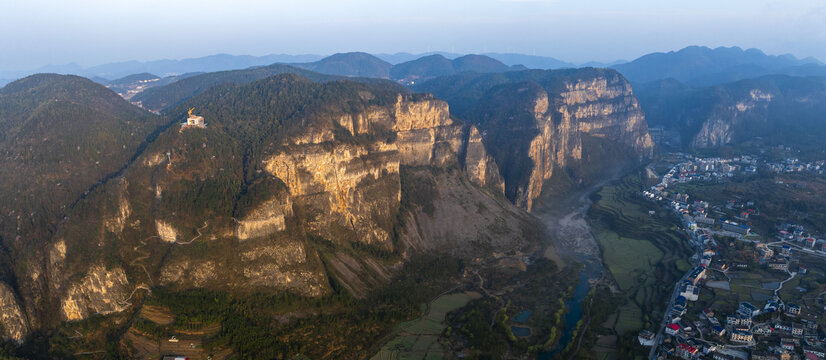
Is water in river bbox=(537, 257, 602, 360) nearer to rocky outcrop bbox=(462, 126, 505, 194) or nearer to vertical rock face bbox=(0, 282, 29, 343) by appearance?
rocky outcrop bbox=(462, 126, 505, 194)

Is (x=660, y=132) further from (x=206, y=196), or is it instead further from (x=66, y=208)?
(x=66, y=208)

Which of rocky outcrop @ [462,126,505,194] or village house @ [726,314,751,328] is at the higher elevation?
rocky outcrop @ [462,126,505,194]

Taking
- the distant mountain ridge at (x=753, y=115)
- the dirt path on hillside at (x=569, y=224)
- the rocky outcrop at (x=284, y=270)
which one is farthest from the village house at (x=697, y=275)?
the distant mountain ridge at (x=753, y=115)

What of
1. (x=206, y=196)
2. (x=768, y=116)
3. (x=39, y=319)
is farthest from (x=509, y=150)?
(x=768, y=116)

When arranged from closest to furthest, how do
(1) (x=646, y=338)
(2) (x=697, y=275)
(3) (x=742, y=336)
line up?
1. (3) (x=742, y=336)
2. (1) (x=646, y=338)
3. (2) (x=697, y=275)

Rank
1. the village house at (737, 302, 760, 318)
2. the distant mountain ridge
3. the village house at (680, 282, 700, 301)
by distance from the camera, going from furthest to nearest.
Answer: the distant mountain ridge < the village house at (680, 282, 700, 301) < the village house at (737, 302, 760, 318)

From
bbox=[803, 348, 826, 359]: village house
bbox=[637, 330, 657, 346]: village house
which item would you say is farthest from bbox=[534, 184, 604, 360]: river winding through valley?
bbox=[803, 348, 826, 359]: village house

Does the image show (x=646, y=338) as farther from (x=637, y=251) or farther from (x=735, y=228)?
(x=735, y=228)

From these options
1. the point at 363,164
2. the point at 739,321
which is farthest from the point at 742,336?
the point at 363,164
